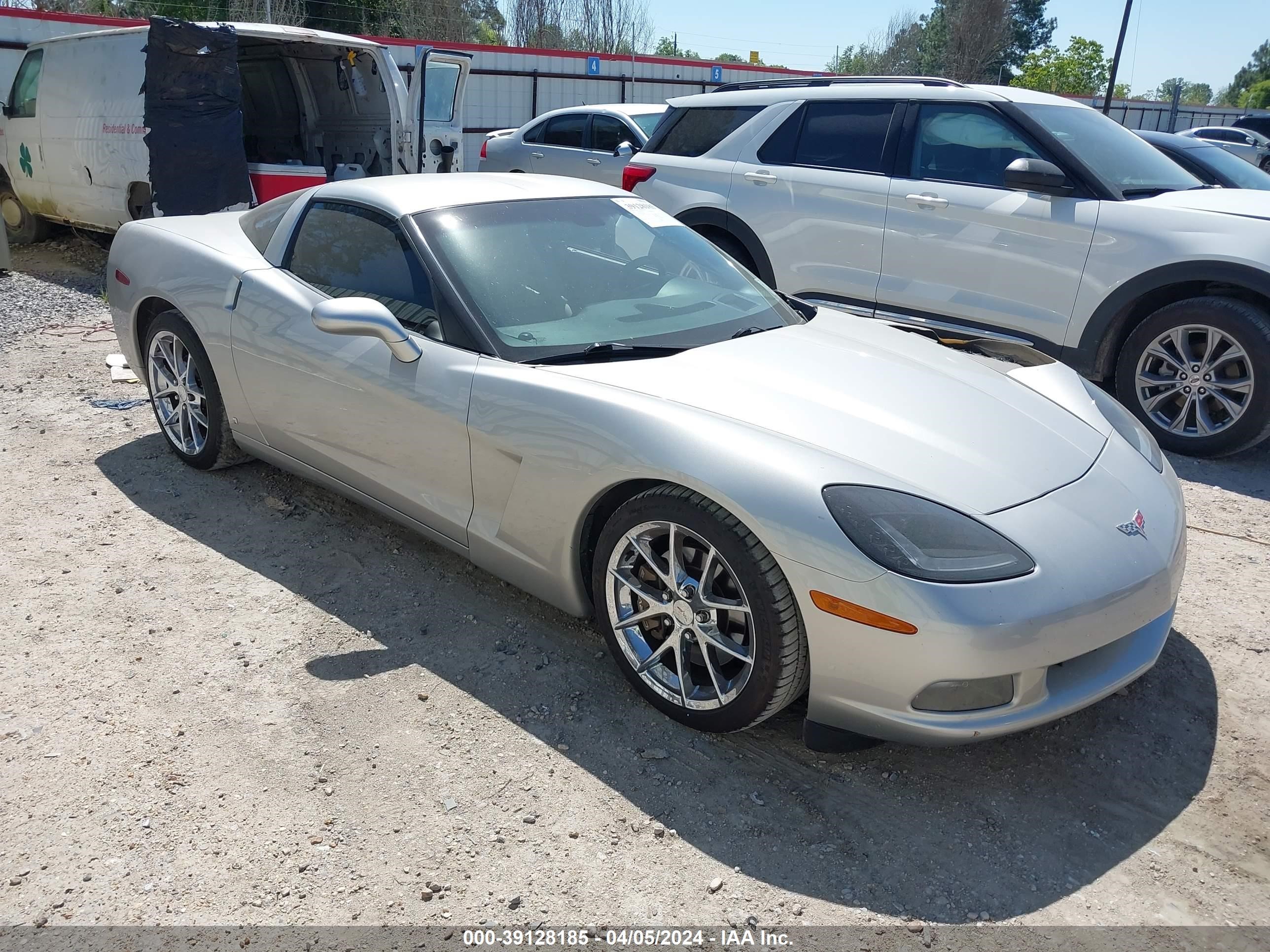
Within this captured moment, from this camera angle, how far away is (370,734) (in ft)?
9.21

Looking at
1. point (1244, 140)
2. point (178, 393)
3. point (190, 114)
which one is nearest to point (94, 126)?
point (190, 114)

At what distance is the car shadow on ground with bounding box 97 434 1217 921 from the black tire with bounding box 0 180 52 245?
28.2ft

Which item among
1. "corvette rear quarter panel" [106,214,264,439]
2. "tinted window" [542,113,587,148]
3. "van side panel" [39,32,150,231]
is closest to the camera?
"corvette rear quarter panel" [106,214,264,439]

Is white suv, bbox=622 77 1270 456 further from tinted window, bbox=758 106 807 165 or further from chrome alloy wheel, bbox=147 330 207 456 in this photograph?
chrome alloy wheel, bbox=147 330 207 456

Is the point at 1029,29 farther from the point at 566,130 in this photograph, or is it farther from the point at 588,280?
the point at 588,280

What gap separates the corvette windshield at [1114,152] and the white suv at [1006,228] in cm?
2

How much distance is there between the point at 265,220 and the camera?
171 inches

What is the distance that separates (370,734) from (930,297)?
435 cm

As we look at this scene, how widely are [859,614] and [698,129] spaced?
537 cm

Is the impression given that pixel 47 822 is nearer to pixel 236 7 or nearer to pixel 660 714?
pixel 660 714

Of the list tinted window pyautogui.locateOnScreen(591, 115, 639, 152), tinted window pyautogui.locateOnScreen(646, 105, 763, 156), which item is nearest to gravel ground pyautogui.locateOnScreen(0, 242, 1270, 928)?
tinted window pyautogui.locateOnScreen(646, 105, 763, 156)

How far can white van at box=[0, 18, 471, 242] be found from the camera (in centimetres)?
815

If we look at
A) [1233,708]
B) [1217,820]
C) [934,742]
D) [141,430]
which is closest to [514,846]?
[934,742]

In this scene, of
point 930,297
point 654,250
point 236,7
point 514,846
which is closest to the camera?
point 514,846
